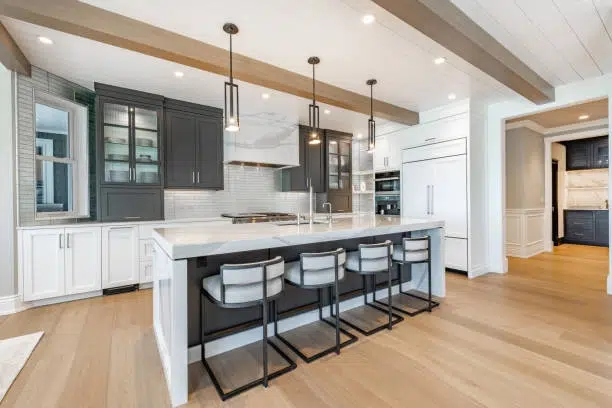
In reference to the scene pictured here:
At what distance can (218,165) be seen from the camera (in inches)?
179

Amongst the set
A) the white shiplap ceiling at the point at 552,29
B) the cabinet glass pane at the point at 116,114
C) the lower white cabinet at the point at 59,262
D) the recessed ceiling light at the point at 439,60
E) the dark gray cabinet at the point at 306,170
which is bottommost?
the lower white cabinet at the point at 59,262

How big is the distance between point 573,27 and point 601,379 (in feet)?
9.22

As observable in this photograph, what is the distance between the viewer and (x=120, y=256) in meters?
3.68

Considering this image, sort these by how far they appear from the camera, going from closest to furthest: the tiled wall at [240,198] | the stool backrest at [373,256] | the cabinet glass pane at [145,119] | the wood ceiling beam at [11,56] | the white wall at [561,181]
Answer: the wood ceiling beam at [11,56], the stool backrest at [373,256], the cabinet glass pane at [145,119], the tiled wall at [240,198], the white wall at [561,181]

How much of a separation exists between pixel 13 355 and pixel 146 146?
2.62 m

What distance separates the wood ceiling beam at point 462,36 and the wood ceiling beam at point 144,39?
116cm

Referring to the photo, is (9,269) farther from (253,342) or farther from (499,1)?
(499,1)

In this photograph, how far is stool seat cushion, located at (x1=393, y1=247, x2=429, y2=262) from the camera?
9.76 ft

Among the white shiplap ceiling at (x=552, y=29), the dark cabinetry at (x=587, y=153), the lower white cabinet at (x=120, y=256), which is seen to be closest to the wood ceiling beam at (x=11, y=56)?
the lower white cabinet at (x=120, y=256)

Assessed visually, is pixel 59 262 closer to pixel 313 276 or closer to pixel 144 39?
pixel 144 39

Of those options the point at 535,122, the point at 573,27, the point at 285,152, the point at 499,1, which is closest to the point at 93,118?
the point at 285,152

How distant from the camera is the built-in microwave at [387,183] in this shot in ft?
17.5

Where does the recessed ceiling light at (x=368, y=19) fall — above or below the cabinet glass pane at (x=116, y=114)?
above

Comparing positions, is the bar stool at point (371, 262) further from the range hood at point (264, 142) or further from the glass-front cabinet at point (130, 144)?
the glass-front cabinet at point (130, 144)
